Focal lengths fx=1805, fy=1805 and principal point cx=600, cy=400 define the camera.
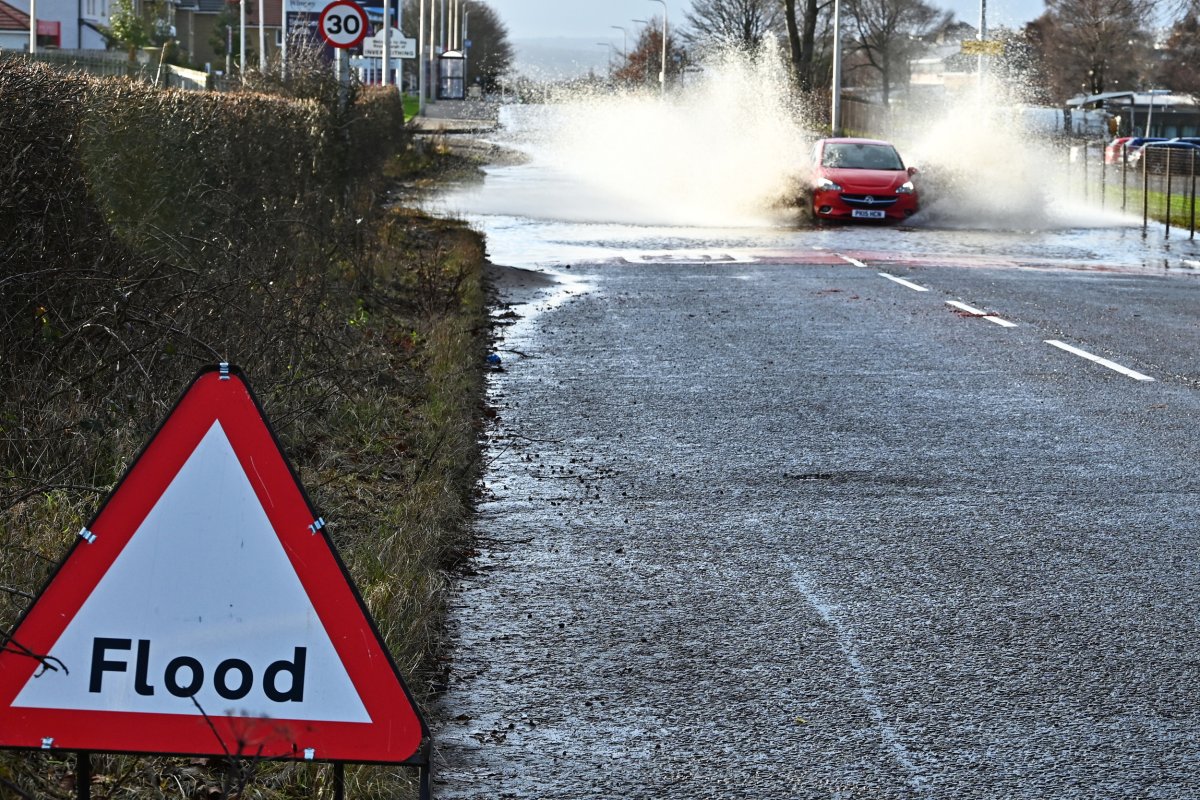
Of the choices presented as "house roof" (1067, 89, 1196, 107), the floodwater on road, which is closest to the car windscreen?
the floodwater on road

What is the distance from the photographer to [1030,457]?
948 cm

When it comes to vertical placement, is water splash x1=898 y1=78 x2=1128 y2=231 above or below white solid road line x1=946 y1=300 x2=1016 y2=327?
above

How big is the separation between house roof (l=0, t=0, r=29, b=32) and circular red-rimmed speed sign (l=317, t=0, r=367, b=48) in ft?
188

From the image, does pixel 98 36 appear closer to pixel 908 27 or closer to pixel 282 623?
pixel 908 27

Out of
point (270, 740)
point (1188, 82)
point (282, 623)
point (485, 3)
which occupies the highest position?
point (485, 3)

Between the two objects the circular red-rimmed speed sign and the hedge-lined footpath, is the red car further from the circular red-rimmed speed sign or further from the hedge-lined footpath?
the hedge-lined footpath

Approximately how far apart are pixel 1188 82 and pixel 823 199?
235 feet

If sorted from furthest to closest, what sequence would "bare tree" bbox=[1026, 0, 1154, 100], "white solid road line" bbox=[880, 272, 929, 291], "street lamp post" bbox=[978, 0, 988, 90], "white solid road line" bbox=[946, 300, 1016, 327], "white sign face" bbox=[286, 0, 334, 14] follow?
"bare tree" bbox=[1026, 0, 1154, 100] < "street lamp post" bbox=[978, 0, 988, 90] < "white sign face" bbox=[286, 0, 334, 14] < "white solid road line" bbox=[880, 272, 929, 291] < "white solid road line" bbox=[946, 300, 1016, 327]

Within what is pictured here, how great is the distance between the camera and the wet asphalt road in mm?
4934

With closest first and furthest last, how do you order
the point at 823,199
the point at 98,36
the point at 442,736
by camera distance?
1. the point at 442,736
2. the point at 823,199
3. the point at 98,36

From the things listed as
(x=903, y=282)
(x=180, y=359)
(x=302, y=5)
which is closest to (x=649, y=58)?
(x=302, y=5)

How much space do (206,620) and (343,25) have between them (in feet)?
70.7

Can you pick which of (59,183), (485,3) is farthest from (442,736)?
(485,3)

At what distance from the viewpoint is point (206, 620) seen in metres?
3.64
